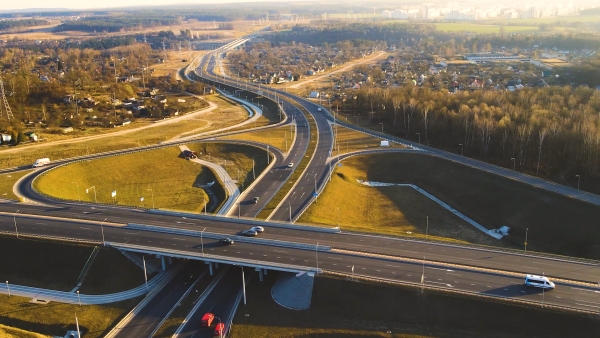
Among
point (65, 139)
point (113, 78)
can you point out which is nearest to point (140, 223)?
point (65, 139)

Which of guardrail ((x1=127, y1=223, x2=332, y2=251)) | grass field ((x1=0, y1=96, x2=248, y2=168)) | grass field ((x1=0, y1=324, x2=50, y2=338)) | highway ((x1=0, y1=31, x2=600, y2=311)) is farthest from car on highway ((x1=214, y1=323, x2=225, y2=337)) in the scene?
grass field ((x1=0, y1=96, x2=248, y2=168))

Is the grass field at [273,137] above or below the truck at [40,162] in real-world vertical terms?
below

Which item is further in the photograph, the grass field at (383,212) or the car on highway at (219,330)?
the grass field at (383,212)

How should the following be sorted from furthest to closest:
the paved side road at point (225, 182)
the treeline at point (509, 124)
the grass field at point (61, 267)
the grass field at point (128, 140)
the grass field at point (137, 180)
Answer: the grass field at point (128, 140)
the treeline at point (509, 124)
the grass field at point (137, 180)
the paved side road at point (225, 182)
the grass field at point (61, 267)

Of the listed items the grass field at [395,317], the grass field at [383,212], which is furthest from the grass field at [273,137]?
the grass field at [395,317]

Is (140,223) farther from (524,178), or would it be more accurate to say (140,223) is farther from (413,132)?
(413,132)

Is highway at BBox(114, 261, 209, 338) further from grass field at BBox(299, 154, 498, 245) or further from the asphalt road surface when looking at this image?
grass field at BBox(299, 154, 498, 245)

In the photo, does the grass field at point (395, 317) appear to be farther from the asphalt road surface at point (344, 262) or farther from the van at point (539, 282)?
the van at point (539, 282)

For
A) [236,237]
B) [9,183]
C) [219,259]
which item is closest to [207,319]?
[219,259]
